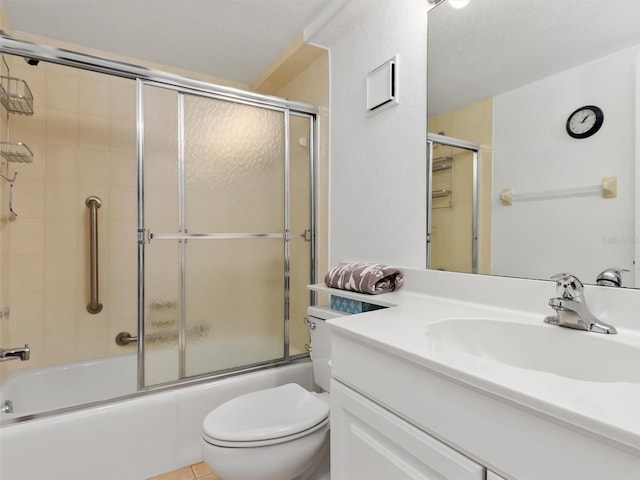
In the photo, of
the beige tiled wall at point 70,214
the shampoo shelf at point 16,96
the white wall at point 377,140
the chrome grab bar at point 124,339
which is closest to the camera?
the white wall at point 377,140

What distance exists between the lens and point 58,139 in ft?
6.83

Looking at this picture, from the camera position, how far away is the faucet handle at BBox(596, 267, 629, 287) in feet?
2.82

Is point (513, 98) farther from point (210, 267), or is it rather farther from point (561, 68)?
point (210, 267)

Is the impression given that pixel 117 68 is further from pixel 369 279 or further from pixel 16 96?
pixel 369 279

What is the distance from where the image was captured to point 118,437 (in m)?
1.45

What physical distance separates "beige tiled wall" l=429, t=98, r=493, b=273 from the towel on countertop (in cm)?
17

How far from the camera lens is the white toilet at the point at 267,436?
3.62 ft

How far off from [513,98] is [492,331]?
76cm

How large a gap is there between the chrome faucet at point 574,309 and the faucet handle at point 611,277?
110mm

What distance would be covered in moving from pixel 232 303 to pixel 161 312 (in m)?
0.36

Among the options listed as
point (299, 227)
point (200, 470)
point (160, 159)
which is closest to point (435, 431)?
point (200, 470)

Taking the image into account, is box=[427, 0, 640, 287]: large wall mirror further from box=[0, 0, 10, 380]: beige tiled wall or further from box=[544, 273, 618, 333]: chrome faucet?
box=[0, 0, 10, 380]: beige tiled wall

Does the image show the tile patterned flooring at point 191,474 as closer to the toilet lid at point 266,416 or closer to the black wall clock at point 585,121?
the toilet lid at point 266,416

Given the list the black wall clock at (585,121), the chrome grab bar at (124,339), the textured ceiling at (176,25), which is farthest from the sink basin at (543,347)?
the chrome grab bar at (124,339)
